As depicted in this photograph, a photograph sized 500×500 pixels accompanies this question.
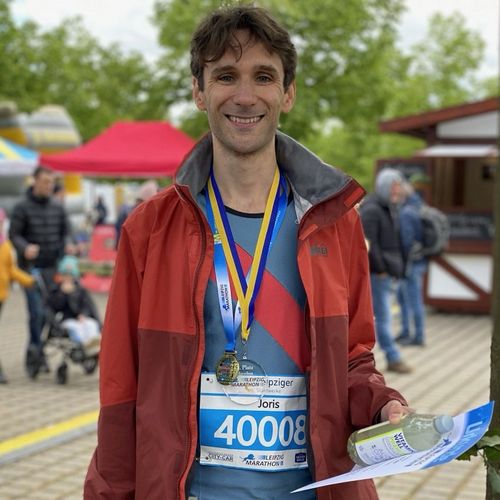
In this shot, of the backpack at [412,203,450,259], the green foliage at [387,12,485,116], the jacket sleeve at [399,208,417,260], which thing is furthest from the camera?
the green foliage at [387,12,485,116]

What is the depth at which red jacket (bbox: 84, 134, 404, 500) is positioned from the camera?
2.55 metres

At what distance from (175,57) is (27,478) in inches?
852

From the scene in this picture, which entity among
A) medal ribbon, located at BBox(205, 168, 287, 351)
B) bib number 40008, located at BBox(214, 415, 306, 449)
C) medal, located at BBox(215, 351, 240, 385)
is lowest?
bib number 40008, located at BBox(214, 415, 306, 449)

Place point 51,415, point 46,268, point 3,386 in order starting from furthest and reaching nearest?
1. point 46,268
2. point 3,386
3. point 51,415

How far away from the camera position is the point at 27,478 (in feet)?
20.2

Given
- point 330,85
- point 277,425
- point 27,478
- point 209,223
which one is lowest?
point 27,478

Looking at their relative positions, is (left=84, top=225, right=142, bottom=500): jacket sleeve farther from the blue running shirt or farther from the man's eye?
the man's eye

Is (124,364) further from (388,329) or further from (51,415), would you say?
(388,329)

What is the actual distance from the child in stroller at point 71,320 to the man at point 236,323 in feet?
22.5

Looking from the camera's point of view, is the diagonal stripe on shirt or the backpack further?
the backpack

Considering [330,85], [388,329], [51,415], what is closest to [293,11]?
[330,85]

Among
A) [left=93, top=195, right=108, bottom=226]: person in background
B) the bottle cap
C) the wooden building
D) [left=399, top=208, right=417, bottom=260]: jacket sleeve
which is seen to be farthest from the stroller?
[left=93, top=195, right=108, bottom=226]: person in background

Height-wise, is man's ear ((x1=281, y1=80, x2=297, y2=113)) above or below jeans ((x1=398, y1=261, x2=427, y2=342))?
above

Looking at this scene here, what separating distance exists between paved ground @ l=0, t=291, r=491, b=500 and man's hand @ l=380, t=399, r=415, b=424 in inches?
139
